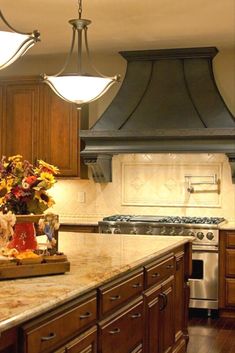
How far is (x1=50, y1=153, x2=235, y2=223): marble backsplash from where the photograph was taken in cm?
673

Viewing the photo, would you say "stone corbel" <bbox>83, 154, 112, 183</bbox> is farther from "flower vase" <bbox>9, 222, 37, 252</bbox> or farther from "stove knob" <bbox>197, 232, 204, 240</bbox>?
Result: "flower vase" <bbox>9, 222, 37, 252</bbox>

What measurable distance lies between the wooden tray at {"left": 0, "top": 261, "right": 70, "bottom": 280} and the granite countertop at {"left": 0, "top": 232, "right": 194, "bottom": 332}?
0.03 meters

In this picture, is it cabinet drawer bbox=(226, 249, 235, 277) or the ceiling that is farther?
cabinet drawer bbox=(226, 249, 235, 277)

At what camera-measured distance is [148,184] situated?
6984 millimetres

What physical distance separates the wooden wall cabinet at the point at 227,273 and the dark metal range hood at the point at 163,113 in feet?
2.48

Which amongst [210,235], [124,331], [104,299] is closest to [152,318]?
[124,331]

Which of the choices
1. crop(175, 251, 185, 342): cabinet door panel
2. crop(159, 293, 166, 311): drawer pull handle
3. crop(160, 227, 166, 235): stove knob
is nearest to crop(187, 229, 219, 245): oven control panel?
crop(160, 227, 166, 235): stove knob

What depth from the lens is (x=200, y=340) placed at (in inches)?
207

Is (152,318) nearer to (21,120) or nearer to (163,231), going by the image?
(163,231)

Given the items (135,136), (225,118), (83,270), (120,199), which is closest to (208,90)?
(225,118)

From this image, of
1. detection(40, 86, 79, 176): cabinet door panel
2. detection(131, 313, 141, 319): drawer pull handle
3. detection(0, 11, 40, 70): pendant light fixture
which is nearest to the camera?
detection(0, 11, 40, 70): pendant light fixture

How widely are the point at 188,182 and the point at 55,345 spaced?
459 centimetres

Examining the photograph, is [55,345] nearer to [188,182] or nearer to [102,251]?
[102,251]

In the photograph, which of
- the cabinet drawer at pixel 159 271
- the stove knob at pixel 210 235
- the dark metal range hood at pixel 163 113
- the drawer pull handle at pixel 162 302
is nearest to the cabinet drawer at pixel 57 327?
the cabinet drawer at pixel 159 271
